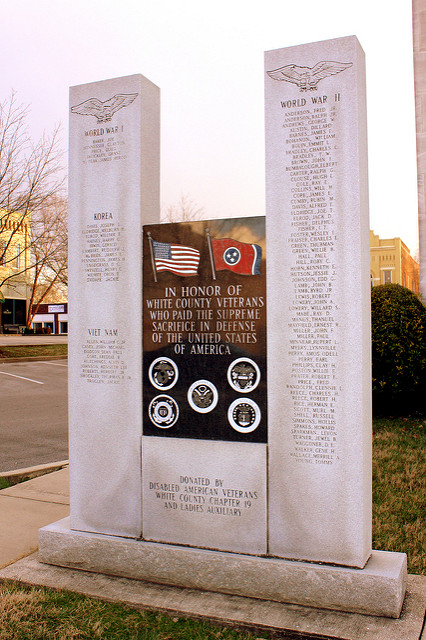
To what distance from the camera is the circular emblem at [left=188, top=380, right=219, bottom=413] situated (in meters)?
3.89

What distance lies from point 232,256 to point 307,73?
1.22 m

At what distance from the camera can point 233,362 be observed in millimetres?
3820

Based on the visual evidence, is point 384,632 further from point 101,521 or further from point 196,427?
point 101,521

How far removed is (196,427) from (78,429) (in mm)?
935

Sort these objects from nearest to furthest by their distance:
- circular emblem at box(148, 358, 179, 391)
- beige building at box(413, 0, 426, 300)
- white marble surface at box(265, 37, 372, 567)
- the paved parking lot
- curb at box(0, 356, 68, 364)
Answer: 1. white marble surface at box(265, 37, 372, 567)
2. circular emblem at box(148, 358, 179, 391)
3. the paved parking lot
4. beige building at box(413, 0, 426, 300)
5. curb at box(0, 356, 68, 364)

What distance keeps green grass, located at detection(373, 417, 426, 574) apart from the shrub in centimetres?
64

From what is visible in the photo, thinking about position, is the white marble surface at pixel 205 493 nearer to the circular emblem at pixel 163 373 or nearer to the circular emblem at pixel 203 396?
the circular emblem at pixel 203 396

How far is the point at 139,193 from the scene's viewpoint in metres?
4.02

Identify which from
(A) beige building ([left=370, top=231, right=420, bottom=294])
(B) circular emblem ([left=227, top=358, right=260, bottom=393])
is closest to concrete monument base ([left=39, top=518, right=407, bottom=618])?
(B) circular emblem ([left=227, top=358, right=260, bottom=393])

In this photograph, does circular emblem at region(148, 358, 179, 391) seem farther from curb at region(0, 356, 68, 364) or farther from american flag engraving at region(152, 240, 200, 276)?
curb at region(0, 356, 68, 364)

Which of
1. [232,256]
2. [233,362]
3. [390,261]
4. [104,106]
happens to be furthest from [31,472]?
[390,261]

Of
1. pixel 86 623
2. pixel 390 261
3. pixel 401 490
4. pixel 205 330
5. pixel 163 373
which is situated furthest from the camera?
pixel 390 261

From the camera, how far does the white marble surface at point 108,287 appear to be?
4.06 metres

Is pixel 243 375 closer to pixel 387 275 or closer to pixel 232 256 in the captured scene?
pixel 232 256
